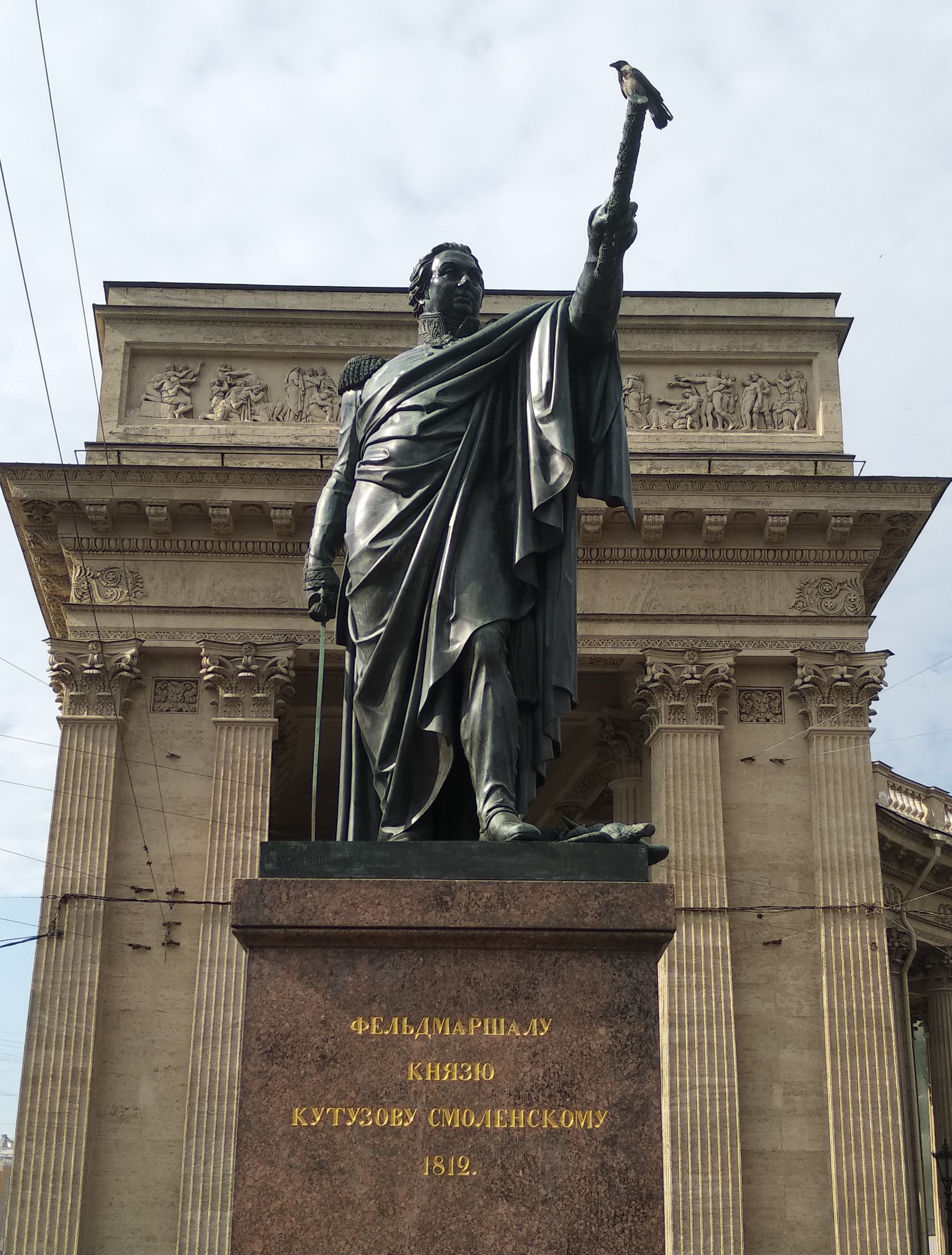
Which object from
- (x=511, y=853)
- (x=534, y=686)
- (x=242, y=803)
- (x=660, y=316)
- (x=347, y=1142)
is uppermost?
(x=660, y=316)

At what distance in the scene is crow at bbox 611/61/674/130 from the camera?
6238mm

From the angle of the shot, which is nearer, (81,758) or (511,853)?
(511,853)

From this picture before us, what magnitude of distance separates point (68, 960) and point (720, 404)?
13351 millimetres

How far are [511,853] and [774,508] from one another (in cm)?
1988

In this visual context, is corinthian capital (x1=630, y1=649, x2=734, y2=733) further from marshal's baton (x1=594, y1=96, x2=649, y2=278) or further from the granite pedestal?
the granite pedestal

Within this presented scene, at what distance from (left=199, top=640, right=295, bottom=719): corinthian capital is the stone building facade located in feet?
0.15

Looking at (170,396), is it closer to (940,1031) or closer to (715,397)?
(715,397)

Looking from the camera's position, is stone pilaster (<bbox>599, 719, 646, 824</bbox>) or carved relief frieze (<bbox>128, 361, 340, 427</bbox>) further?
carved relief frieze (<bbox>128, 361, 340, 427</bbox>)

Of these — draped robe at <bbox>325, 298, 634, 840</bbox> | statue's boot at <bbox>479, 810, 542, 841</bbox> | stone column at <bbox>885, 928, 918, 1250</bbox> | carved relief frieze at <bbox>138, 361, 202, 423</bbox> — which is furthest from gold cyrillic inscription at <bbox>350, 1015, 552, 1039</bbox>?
stone column at <bbox>885, 928, 918, 1250</bbox>

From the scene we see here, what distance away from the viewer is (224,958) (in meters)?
22.8

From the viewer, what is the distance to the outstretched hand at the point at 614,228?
648cm

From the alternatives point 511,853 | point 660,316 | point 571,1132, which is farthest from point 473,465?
point 660,316

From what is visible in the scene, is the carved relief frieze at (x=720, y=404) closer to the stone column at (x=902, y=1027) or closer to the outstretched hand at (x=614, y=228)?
the stone column at (x=902, y=1027)

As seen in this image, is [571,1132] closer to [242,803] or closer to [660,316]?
[242,803]
